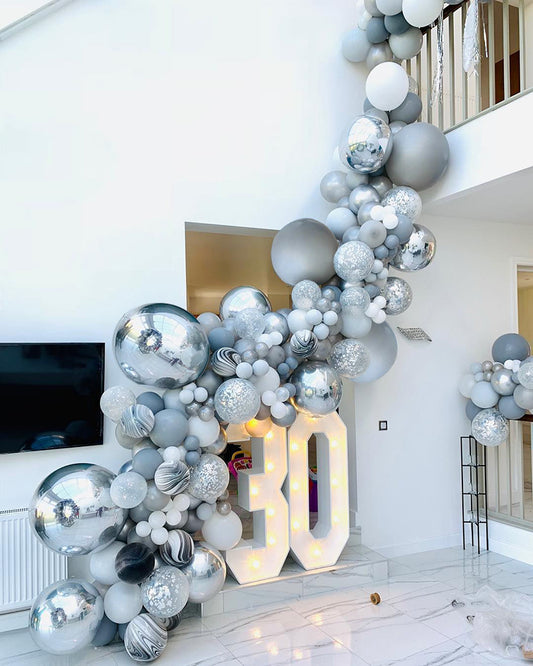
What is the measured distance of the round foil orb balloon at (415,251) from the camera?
3.56 metres

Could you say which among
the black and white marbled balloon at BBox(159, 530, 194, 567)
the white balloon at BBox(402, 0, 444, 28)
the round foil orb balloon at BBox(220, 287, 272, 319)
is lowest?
the black and white marbled balloon at BBox(159, 530, 194, 567)

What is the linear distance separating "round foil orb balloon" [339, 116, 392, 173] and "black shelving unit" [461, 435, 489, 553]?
2.27 meters

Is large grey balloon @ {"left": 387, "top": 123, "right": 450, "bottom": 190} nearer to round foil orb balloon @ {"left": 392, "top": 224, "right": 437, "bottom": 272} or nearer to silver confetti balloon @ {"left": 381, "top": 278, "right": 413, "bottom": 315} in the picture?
round foil orb balloon @ {"left": 392, "top": 224, "right": 437, "bottom": 272}

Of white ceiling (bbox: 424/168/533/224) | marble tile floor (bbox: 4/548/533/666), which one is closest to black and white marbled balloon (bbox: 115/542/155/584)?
marble tile floor (bbox: 4/548/533/666)

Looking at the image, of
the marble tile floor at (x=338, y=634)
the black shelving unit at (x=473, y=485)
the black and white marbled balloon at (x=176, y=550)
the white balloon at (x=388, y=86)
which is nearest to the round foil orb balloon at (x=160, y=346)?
the black and white marbled balloon at (x=176, y=550)

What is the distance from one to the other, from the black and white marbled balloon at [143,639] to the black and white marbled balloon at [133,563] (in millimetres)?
211

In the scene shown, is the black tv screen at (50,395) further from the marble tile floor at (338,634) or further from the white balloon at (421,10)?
the white balloon at (421,10)

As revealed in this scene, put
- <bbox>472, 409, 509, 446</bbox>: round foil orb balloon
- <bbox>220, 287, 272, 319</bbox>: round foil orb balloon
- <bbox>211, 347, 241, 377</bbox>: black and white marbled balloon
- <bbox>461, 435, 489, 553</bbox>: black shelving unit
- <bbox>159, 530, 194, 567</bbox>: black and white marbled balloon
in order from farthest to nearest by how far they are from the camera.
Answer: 1. <bbox>461, 435, 489, 553</bbox>: black shelving unit
2. <bbox>472, 409, 509, 446</bbox>: round foil orb balloon
3. <bbox>220, 287, 272, 319</bbox>: round foil orb balloon
4. <bbox>211, 347, 241, 377</bbox>: black and white marbled balloon
5. <bbox>159, 530, 194, 567</bbox>: black and white marbled balloon

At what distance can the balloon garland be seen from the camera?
2758mm

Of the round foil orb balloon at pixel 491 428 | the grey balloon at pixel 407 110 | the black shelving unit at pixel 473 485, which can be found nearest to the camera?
the grey balloon at pixel 407 110

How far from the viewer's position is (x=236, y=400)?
3.00 m

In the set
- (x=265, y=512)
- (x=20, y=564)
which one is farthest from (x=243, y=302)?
(x=20, y=564)

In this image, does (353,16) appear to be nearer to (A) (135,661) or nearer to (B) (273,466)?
(B) (273,466)

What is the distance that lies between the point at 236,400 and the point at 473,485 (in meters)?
2.58
